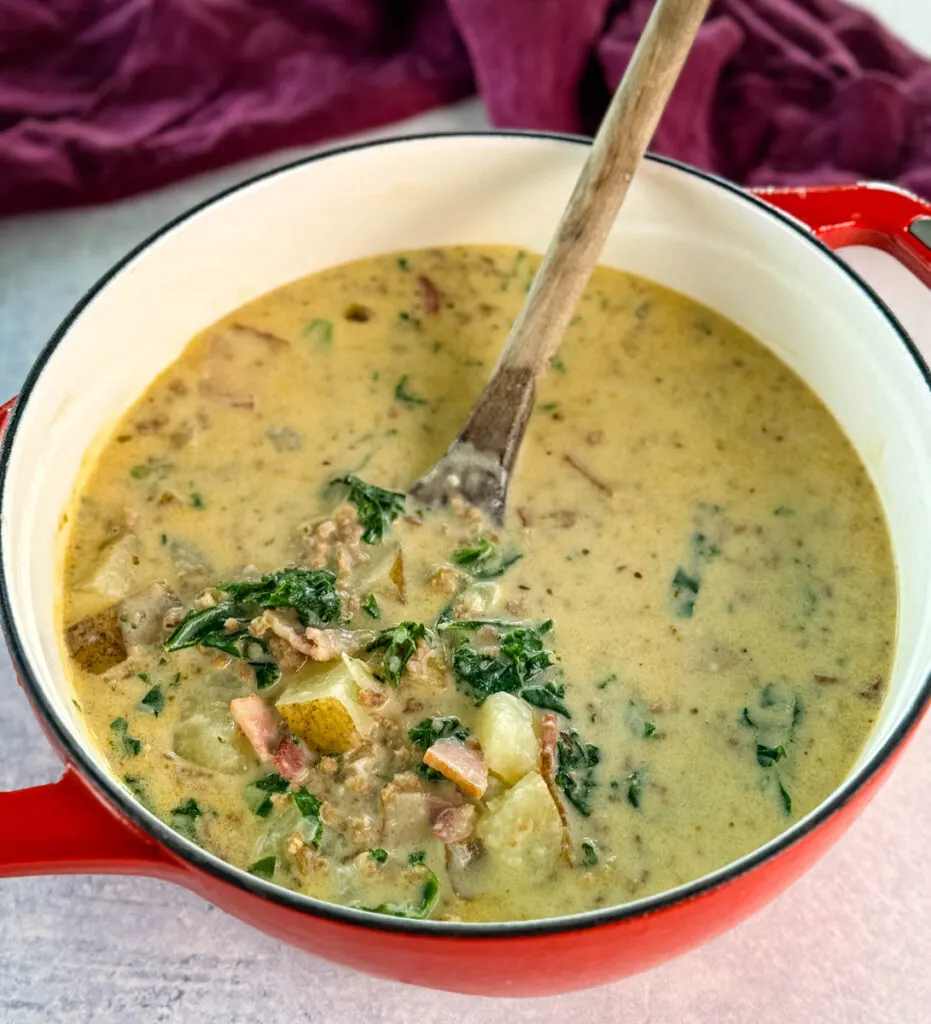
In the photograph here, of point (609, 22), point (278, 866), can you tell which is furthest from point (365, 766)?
point (609, 22)

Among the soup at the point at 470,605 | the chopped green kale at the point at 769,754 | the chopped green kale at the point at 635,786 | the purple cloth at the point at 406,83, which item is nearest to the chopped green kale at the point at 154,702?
the soup at the point at 470,605

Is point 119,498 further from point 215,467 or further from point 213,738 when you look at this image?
point 213,738

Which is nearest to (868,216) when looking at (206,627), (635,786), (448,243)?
(448,243)

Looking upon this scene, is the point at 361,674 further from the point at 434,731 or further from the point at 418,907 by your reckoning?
the point at 418,907

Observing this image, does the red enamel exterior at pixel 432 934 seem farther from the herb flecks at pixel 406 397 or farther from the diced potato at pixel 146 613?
the herb flecks at pixel 406 397

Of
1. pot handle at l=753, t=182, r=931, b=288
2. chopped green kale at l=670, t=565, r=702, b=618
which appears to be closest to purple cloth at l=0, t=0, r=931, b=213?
pot handle at l=753, t=182, r=931, b=288
